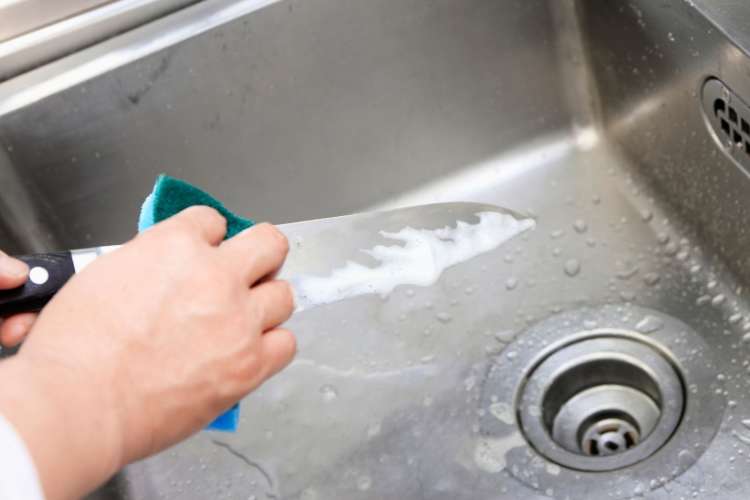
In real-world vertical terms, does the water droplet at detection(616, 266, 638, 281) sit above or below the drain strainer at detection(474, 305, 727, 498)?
above

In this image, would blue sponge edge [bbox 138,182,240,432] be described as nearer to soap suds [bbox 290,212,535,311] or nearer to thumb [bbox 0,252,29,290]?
thumb [bbox 0,252,29,290]

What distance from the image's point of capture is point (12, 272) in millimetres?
498

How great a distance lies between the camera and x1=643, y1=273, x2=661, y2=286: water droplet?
716 millimetres

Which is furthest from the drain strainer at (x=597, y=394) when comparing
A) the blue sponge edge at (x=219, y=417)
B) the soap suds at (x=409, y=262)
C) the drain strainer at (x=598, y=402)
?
the blue sponge edge at (x=219, y=417)

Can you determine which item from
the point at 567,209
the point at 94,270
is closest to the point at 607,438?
the point at 567,209

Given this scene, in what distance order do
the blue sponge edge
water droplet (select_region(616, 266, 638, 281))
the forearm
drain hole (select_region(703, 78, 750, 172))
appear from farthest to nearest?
water droplet (select_region(616, 266, 638, 281))
drain hole (select_region(703, 78, 750, 172))
the blue sponge edge
the forearm

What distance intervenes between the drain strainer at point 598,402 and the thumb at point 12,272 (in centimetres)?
31

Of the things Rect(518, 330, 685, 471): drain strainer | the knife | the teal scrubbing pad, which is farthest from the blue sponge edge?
Rect(518, 330, 685, 471): drain strainer

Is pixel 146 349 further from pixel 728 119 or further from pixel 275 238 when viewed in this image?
pixel 728 119

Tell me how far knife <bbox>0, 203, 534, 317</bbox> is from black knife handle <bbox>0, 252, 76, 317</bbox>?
0.15 m

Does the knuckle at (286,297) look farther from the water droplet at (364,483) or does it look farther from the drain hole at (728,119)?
the drain hole at (728,119)

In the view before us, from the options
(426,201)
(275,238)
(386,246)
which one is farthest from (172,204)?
(426,201)

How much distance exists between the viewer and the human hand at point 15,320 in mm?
499

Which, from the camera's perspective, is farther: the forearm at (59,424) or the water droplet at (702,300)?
the water droplet at (702,300)
